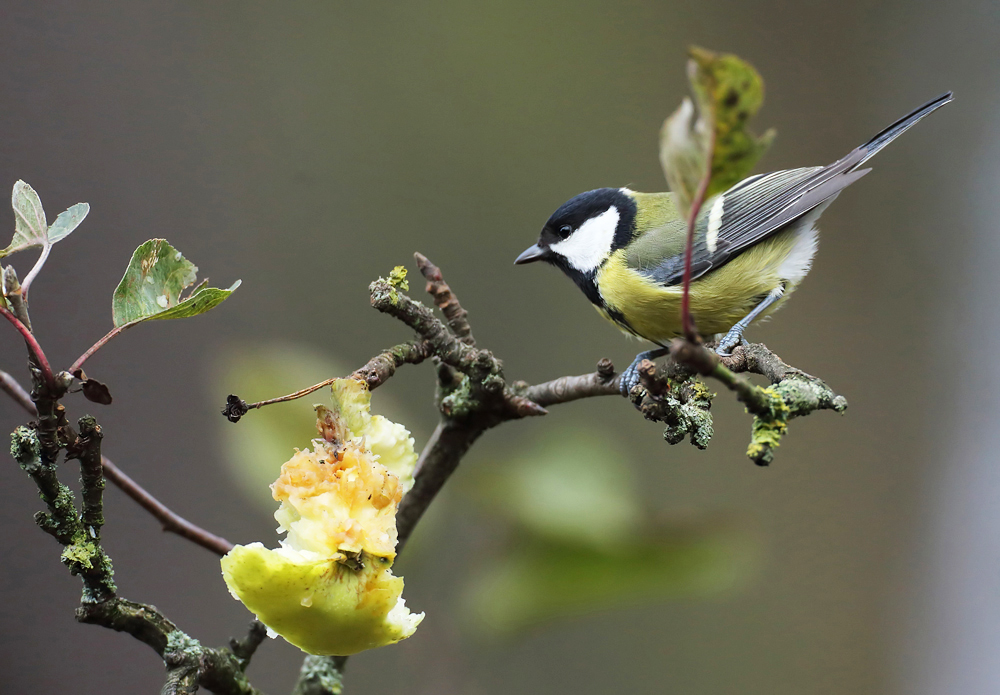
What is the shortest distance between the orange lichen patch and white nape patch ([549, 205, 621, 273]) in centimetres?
71

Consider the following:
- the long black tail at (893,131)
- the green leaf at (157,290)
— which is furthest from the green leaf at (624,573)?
the long black tail at (893,131)

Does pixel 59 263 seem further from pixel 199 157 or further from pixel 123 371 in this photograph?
pixel 199 157

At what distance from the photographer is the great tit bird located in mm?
931

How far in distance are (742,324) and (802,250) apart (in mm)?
171

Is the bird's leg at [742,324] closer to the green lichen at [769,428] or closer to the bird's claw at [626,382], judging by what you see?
the bird's claw at [626,382]

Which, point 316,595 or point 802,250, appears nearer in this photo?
point 316,595

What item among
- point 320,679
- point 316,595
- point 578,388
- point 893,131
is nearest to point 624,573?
point 578,388

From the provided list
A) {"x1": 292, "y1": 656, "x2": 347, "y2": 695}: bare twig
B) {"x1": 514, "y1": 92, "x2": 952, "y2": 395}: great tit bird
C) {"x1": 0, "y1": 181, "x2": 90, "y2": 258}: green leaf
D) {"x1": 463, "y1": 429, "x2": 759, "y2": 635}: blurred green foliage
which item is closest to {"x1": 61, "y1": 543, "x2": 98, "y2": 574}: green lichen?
{"x1": 0, "y1": 181, "x2": 90, "y2": 258}: green leaf

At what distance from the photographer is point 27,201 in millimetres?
393

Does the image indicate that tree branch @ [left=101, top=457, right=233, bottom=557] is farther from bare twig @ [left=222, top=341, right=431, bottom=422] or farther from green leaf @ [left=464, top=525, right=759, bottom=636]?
green leaf @ [left=464, top=525, right=759, bottom=636]

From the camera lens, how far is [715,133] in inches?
10.3

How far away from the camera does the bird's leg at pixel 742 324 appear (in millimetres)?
857

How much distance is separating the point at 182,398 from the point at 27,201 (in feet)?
3.49

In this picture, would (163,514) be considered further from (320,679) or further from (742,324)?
(742,324)
